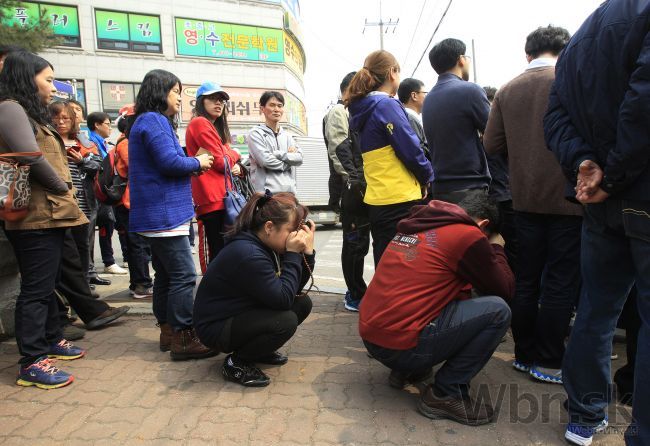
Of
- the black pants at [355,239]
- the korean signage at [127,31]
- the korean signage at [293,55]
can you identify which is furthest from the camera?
the korean signage at [293,55]

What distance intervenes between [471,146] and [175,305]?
2.19 meters

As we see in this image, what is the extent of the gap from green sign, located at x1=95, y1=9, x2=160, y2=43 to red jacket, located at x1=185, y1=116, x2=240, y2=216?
22.4 m

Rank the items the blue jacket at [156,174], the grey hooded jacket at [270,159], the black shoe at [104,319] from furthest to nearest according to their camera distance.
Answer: the grey hooded jacket at [270,159]
the black shoe at [104,319]
the blue jacket at [156,174]

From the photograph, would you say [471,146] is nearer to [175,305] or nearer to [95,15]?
[175,305]

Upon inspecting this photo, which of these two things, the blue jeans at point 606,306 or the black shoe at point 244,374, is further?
the black shoe at point 244,374

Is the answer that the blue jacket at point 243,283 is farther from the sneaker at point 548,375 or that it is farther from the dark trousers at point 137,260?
the dark trousers at point 137,260

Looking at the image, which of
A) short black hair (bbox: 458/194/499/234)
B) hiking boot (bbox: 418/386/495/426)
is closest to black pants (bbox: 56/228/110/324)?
hiking boot (bbox: 418/386/495/426)

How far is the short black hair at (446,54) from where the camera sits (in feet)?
10.5

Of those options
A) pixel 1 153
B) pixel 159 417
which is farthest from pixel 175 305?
pixel 1 153

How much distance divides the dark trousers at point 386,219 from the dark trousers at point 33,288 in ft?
6.68

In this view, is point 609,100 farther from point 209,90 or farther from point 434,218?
point 209,90

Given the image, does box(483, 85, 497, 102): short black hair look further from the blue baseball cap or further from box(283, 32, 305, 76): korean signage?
box(283, 32, 305, 76): korean signage

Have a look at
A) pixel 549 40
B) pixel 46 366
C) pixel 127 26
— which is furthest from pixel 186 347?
pixel 127 26

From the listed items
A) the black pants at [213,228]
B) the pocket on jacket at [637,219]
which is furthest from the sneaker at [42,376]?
the pocket on jacket at [637,219]
